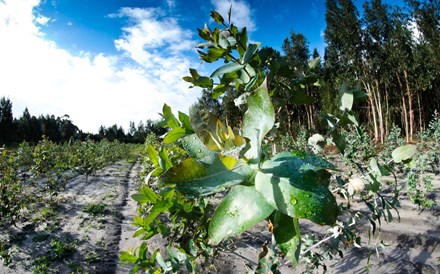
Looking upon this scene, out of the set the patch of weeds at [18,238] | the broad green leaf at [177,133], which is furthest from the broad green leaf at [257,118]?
the patch of weeds at [18,238]

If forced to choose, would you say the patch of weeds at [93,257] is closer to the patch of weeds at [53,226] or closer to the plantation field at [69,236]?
the plantation field at [69,236]

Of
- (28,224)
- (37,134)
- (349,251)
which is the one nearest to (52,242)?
(28,224)

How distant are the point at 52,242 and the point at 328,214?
5208mm

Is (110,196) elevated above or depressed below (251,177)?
below

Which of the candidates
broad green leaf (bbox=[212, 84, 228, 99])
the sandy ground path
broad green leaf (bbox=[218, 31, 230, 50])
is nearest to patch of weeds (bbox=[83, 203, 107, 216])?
the sandy ground path

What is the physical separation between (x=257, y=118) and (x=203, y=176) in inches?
4.7

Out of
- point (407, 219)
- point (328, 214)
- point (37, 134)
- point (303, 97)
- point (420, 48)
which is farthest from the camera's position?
point (37, 134)

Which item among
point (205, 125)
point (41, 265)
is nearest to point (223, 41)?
point (205, 125)

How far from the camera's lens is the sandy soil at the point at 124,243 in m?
3.55

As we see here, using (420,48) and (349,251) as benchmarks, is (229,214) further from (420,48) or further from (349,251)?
(420,48)

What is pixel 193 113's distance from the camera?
→ 1.67 ft

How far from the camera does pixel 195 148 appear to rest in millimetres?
536

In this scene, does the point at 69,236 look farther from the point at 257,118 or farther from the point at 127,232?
the point at 257,118

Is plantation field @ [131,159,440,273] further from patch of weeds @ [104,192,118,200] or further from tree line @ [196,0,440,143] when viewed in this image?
tree line @ [196,0,440,143]
